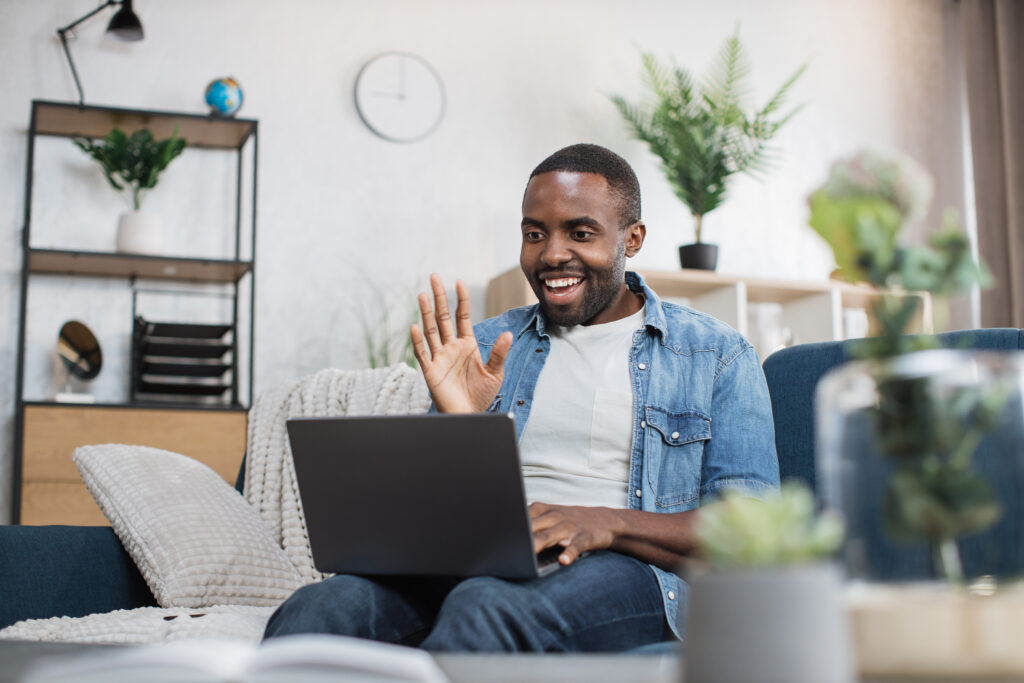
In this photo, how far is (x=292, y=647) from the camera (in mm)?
572

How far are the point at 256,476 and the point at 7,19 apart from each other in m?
2.08

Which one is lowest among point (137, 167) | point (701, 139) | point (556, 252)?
point (556, 252)

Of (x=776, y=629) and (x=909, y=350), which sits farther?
(x=909, y=350)

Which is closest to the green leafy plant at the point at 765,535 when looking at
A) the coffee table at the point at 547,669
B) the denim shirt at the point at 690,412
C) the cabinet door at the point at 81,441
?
the coffee table at the point at 547,669

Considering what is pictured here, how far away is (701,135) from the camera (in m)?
3.30

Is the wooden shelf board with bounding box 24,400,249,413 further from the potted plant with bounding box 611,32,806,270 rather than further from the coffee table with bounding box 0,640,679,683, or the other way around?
the coffee table with bounding box 0,640,679,683

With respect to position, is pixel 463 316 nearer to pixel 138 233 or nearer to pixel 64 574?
pixel 64 574

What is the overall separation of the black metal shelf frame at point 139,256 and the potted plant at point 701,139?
1.29 meters

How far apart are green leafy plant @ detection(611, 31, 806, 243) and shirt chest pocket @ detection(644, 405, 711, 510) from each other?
187 cm

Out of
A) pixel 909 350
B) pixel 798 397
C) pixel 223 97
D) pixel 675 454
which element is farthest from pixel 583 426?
pixel 223 97

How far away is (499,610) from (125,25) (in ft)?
8.35

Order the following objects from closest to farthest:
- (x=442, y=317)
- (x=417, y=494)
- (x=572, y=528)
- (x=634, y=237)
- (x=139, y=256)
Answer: (x=417, y=494), (x=572, y=528), (x=442, y=317), (x=634, y=237), (x=139, y=256)

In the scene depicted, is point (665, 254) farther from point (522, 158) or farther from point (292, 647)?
point (292, 647)

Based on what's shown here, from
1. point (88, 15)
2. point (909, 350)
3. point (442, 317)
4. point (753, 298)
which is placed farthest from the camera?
point (753, 298)
